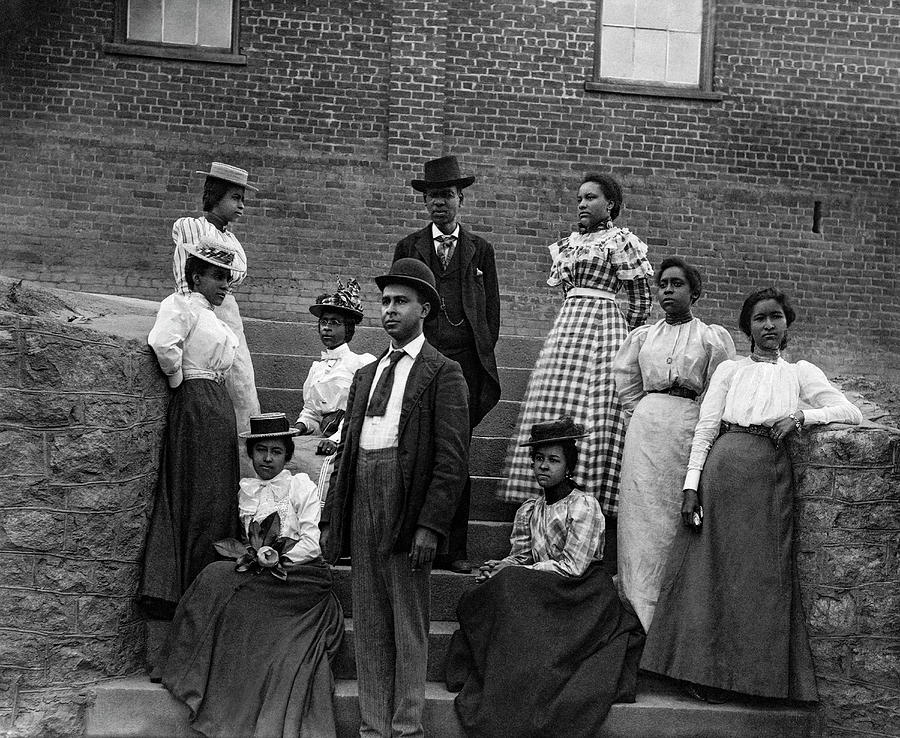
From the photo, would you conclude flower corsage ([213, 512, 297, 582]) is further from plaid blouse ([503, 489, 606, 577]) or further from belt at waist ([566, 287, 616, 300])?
belt at waist ([566, 287, 616, 300])

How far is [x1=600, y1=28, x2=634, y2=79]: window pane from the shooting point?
10648 millimetres

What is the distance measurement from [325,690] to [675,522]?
5.95 feet

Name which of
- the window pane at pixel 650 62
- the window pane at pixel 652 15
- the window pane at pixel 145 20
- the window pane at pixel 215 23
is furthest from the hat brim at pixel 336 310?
the window pane at pixel 652 15

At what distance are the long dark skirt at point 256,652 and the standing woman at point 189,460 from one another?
0.63 ft

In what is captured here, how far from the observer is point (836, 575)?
497 centimetres

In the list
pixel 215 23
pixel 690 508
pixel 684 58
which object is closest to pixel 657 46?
pixel 684 58

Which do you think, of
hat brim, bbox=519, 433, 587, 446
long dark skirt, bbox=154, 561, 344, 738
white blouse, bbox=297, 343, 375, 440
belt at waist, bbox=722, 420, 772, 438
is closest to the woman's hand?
belt at waist, bbox=722, 420, 772, 438

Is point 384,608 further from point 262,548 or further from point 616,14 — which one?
point 616,14

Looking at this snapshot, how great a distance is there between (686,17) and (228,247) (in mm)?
6583

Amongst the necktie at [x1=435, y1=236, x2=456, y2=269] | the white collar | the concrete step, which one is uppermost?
the white collar

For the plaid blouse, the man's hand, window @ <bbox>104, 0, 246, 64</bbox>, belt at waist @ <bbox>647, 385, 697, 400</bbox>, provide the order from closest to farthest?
the man's hand → the plaid blouse → belt at waist @ <bbox>647, 385, 697, 400</bbox> → window @ <bbox>104, 0, 246, 64</bbox>

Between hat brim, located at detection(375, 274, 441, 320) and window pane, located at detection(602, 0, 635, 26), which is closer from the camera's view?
hat brim, located at detection(375, 274, 441, 320)

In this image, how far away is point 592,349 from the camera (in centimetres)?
590

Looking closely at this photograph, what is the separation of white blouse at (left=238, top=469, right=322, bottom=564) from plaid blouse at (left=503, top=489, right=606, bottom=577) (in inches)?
36.6
